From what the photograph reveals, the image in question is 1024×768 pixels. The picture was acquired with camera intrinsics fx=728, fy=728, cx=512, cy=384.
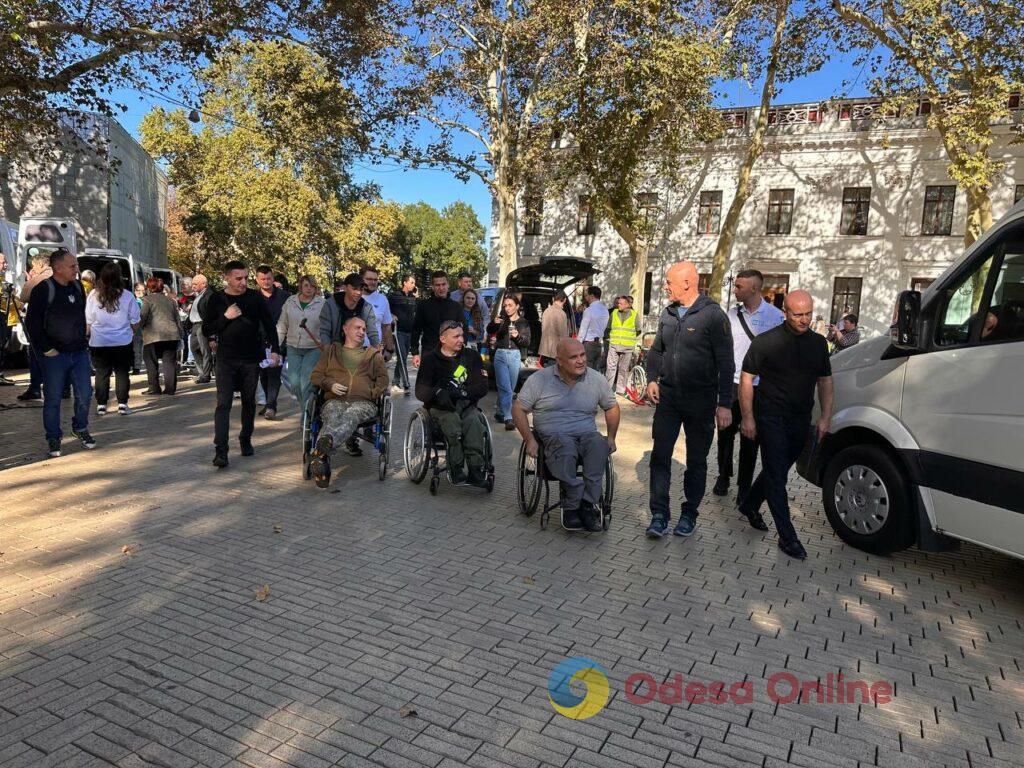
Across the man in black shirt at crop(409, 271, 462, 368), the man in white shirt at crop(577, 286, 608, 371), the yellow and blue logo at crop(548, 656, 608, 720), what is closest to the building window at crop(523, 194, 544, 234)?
the man in white shirt at crop(577, 286, 608, 371)

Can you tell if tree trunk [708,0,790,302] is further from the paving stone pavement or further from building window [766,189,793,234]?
the paving stone pavement

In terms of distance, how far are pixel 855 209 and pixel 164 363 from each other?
88.6 ft

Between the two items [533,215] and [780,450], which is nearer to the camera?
[780,450]

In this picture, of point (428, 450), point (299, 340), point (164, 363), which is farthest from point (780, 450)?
point (164, 363)

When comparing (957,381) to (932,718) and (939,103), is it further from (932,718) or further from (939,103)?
(939,103)

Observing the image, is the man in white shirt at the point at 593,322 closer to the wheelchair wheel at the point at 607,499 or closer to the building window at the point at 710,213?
the wheelchair wheel at the point at 607,499

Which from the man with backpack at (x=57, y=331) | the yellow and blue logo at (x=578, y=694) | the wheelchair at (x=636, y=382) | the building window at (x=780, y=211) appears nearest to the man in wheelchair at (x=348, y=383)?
the man with backpack at (x=57, y=331)

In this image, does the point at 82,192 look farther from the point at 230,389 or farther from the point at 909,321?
the point at 909,321

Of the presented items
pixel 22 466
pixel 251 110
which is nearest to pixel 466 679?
pixel 22 466

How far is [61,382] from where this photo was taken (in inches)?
273

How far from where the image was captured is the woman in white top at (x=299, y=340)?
8.10 meters

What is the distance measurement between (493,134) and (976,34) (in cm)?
1304

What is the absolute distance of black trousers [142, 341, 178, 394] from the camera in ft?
36.7

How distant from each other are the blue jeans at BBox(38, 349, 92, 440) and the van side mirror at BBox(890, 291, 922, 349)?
713cm
